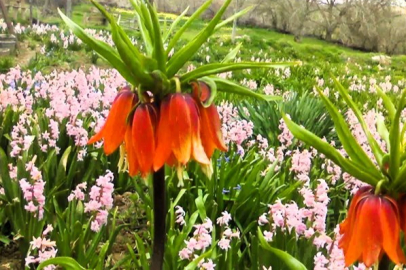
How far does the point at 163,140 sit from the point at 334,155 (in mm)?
407

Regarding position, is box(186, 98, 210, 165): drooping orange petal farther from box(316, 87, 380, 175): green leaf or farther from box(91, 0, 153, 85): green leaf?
box(316, 87, 380, 175): green leaf

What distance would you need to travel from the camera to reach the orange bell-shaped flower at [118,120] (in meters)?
1.40

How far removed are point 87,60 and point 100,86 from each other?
6.20 m

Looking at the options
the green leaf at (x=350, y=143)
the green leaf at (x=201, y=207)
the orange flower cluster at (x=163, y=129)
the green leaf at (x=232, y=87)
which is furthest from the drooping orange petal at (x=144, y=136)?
the green leaf at (x=201, y=207)

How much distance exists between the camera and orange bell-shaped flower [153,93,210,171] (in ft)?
4.41

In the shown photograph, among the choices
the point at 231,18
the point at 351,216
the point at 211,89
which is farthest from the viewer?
the point at 231,18

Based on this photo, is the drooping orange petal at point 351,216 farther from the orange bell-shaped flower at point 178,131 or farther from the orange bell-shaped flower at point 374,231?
the orange bell-shaped flower at point 178,131

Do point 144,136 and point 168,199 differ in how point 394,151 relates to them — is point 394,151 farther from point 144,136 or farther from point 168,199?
point 168,199

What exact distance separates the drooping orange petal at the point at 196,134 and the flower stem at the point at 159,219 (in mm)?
123

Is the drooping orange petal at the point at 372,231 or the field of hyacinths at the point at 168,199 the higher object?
the drooping orange petal at the point at 372,231

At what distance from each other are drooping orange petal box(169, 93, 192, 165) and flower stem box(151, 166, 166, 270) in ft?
0.42

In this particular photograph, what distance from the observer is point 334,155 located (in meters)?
1.27

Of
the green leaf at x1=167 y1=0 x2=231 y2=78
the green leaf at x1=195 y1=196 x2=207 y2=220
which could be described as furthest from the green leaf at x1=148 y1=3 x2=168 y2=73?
the green leaf at x1=195 y1=196 x2=207 y2=220

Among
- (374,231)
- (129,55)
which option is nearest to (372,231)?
(374,231)
